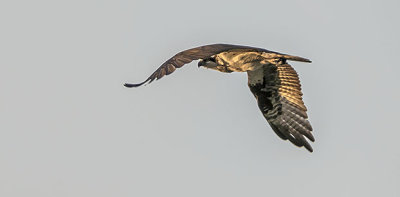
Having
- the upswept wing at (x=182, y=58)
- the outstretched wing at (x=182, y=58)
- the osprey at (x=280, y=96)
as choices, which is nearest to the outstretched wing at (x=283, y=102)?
the osprey at (x=280, y=96)

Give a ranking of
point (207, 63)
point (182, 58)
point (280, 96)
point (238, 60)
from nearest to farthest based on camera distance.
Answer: point (182, 58) → point (207, 63) → point (238, 60) → point (280, 96)

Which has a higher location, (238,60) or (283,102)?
(238,60)

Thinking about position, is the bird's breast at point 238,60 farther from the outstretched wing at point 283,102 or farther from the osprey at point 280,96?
the outstretched wing at point 283,102

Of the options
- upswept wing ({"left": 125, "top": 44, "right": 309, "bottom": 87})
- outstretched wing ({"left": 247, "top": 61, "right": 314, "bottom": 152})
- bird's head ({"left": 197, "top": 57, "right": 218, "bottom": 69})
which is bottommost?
outstretched wing ({"left": 247, "top": 61, "right": 314, "bottom": 152})

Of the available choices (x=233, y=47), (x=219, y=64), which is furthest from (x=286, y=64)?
(x=233, y=47)

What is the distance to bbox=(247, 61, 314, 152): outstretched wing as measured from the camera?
16.5 metres

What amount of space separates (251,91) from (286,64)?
0.99m

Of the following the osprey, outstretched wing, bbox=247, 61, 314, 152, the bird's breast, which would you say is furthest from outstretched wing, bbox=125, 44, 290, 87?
outstretched wing, bbox=247, 61, 314, 152

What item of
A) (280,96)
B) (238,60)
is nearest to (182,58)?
(238,60)

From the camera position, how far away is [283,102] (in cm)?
1688

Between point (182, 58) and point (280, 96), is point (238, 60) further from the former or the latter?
point (182, 58)

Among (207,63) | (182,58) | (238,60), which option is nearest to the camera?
(182,58)

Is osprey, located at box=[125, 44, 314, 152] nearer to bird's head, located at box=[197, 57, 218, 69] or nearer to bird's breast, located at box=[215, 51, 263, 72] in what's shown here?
bird's breast, located at box=[215, 51, 263, 72]

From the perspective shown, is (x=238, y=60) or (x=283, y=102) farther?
(x=283, y=102)
